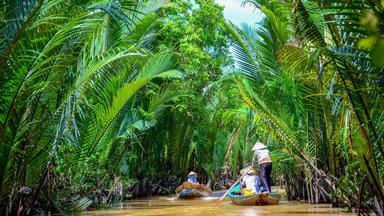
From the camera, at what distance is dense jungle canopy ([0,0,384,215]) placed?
5.52 meters

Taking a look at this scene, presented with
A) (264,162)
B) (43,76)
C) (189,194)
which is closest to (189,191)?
(189,194)

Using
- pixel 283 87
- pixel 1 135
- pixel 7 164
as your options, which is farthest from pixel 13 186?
pixel 283 87

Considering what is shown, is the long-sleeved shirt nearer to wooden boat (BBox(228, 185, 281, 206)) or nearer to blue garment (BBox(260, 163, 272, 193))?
blue garment (BBox(260, 163, 272, 193))

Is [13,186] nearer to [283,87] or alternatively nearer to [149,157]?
[283,87]

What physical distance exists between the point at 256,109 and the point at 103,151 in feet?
15.6

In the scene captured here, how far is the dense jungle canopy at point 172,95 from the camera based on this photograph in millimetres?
5520

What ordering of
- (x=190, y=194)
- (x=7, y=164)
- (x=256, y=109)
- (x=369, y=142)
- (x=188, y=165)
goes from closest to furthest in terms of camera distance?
(x=369, y=142), (x=7, y=164), (x=256, y=109), (x=190, y=194), (x=188, y=165)

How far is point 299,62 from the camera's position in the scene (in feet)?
20.8

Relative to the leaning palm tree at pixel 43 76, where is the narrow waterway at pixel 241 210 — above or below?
below

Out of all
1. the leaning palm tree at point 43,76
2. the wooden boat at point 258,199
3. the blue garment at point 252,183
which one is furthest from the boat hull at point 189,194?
the leaning palm tree at point 43,76

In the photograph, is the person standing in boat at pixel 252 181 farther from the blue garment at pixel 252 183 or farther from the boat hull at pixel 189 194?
the boat hull at pixel 189 194

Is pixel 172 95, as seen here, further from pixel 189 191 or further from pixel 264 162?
pixel 189 191

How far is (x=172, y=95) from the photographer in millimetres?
16547

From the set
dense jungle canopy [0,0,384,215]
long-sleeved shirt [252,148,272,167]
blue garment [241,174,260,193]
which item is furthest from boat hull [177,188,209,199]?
blue garment [241,174,260,193]
